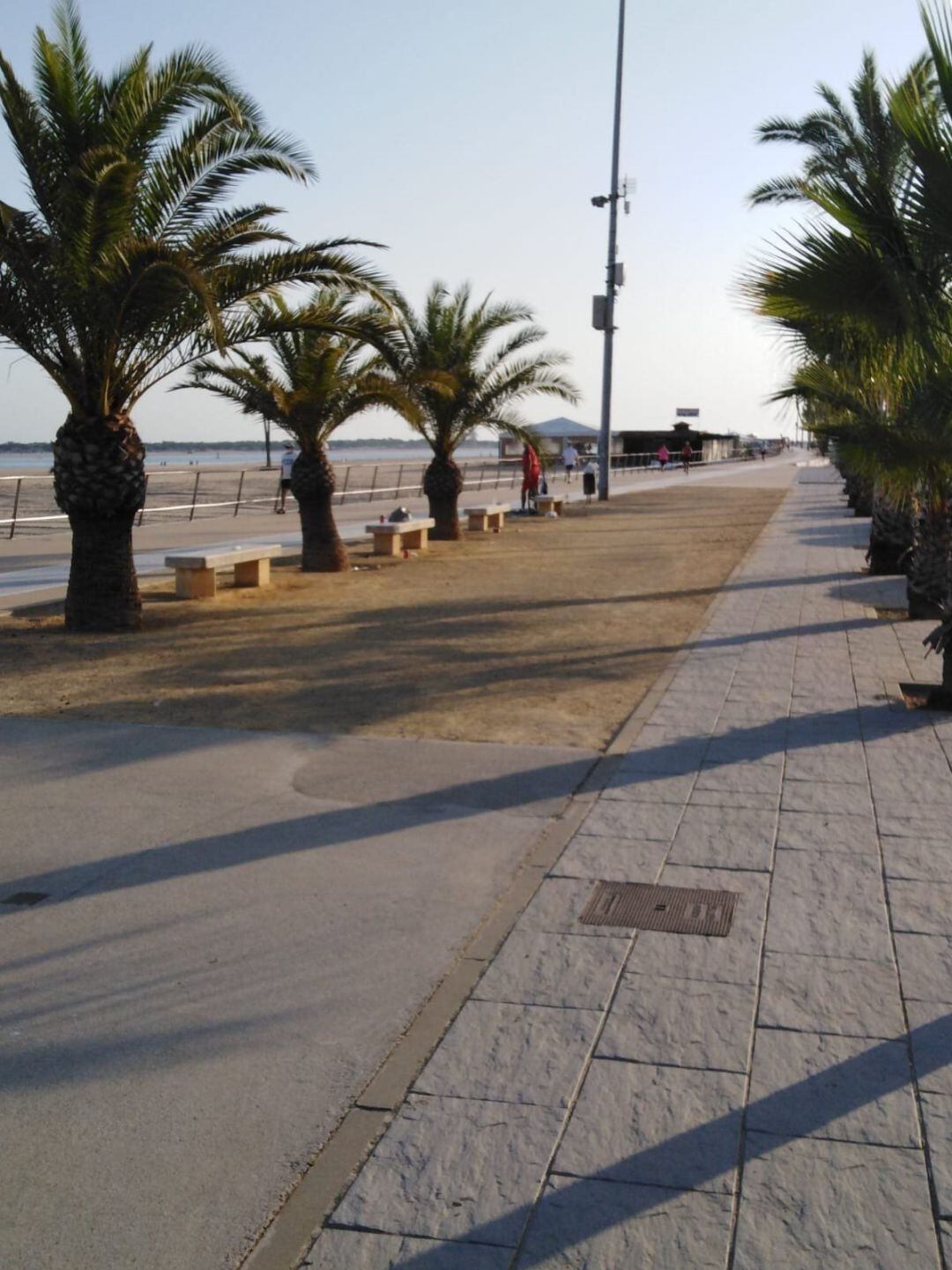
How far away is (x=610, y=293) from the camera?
3534 centimetres

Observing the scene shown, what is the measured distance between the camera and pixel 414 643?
Answer: 11586mm

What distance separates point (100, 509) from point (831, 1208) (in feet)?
33.1

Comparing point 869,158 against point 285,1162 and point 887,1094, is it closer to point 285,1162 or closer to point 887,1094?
point 887,1094

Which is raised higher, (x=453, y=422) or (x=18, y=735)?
(x=453, y=422)

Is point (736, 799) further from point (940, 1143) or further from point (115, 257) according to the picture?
point (115, 257)

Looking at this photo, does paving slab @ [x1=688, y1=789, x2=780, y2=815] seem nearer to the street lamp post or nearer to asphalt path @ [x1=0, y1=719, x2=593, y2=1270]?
asphalt path @ [x1=0, y1=719, x2=593, y2=1270]

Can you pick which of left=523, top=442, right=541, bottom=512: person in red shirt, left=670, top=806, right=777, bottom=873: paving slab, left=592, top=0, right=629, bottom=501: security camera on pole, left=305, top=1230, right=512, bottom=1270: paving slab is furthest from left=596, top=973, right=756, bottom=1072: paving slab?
left=592, top=0, right=629, bottom=501: security camera on pole

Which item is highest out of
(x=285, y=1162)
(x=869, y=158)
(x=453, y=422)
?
(x=869, y=158)

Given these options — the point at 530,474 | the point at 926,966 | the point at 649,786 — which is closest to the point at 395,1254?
the point at 926,966

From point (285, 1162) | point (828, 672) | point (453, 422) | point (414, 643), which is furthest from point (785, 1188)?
point (453, 422)

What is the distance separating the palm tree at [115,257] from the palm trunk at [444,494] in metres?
10.1

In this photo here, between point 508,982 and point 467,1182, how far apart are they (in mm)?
1185

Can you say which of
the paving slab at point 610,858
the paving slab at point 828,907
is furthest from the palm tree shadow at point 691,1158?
the paving slab at point 610,858

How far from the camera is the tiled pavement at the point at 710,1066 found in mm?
2973
